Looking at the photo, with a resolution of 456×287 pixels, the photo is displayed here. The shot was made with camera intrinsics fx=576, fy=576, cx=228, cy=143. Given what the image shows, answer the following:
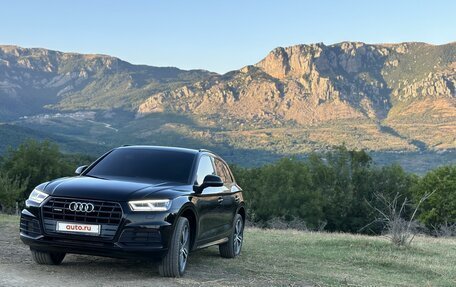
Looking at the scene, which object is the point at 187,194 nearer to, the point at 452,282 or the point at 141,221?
the point at 141,221

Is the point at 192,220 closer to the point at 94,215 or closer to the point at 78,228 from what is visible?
the point at 94,215

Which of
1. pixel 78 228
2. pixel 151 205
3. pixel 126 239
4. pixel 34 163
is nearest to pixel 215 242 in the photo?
pixel 151 205

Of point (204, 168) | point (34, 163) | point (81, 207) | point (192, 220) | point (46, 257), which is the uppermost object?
point (204, 168)

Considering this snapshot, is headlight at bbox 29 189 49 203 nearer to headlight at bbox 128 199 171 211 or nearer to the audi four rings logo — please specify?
the audi four rings logo

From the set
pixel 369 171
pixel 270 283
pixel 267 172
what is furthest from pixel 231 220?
pixel 369 171

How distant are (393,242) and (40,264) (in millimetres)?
8393

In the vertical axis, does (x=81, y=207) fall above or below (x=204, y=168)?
below

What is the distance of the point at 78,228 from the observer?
7164 millimetres

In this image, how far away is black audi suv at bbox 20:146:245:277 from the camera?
7156 mm

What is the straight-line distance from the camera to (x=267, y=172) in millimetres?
62750

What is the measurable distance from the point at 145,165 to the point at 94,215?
5.78 ft

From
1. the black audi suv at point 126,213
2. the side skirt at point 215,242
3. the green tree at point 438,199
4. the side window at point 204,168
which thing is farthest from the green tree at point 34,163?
the black audi suv at point 126,213

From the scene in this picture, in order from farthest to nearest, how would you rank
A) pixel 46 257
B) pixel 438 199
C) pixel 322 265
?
pixel 438 199 → pixel 322 265 → pixel 46 257

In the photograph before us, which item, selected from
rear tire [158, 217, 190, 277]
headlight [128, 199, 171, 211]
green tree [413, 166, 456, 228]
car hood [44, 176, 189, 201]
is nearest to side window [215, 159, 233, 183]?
car hood [44, 176, 189, 201]
